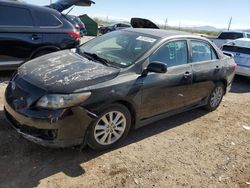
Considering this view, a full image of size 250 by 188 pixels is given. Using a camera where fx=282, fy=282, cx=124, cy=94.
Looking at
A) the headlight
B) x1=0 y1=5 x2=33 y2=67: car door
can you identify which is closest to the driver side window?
the headlight

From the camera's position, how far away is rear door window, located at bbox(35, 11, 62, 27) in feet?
21.6

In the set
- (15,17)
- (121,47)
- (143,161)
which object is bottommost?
(143,161)

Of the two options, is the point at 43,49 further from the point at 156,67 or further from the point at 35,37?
the point at 156,67

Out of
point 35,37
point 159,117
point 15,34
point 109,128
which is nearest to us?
point 109,128

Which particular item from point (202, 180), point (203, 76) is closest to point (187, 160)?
point (202, 180)

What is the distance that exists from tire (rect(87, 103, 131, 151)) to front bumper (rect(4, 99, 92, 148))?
0.18 meters

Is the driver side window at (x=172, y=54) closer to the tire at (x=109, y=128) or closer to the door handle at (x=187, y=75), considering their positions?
the door handle at (x=187, y=75)

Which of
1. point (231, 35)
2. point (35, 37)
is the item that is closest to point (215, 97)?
point (35, 37)

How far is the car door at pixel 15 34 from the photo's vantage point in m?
6.07

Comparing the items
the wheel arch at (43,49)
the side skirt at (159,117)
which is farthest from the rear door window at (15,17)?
the side skirt at (159,117)

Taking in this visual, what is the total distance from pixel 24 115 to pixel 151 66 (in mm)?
1804

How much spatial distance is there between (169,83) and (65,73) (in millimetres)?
1650

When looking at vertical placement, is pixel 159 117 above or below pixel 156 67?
below

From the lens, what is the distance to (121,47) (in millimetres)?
4473
